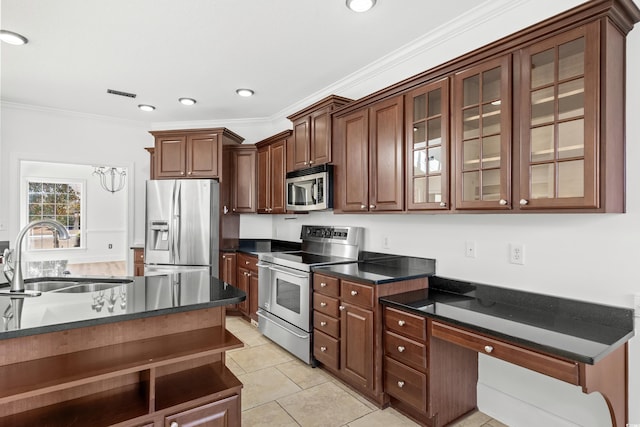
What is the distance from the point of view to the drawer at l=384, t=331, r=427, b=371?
2105 mm

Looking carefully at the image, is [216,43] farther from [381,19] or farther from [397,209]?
[397,209]

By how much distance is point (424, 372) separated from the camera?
6.88ft

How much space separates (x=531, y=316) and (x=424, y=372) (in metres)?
0.68

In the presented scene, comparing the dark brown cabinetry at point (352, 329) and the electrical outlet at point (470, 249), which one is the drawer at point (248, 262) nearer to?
the dark brown cabinetry at point (352, 329)

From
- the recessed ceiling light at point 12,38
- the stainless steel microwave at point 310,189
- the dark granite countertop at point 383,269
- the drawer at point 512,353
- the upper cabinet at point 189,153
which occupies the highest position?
the recessed ceiling light at point 12,38

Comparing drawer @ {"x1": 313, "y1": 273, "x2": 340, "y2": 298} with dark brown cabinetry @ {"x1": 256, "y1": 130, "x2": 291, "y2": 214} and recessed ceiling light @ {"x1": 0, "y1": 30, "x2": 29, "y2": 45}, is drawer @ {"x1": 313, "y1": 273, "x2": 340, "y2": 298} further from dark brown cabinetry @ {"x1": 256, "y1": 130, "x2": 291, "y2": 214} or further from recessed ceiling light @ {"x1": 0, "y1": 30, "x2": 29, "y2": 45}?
recessed ceiling light @ {"x1": 0, "y1": 30, "x2": 29, "y2": 45}

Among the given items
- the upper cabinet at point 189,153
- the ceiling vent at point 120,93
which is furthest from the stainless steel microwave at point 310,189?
the ceiling vent at point 120,93

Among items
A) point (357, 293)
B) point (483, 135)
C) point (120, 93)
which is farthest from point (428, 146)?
point (120, 93)

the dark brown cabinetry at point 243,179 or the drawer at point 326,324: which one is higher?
the dark brown cabinetry at point 243,179

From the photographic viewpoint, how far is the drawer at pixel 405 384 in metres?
2.11

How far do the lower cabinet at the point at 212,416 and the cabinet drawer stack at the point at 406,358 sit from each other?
43.6 inches

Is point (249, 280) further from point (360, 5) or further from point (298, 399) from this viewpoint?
point (360, 5)

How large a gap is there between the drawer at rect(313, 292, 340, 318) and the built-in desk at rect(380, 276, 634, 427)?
19.0 inches

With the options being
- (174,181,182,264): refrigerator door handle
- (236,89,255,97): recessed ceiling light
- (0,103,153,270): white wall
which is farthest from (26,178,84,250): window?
(236,89,255,97): recessed ceiling light
